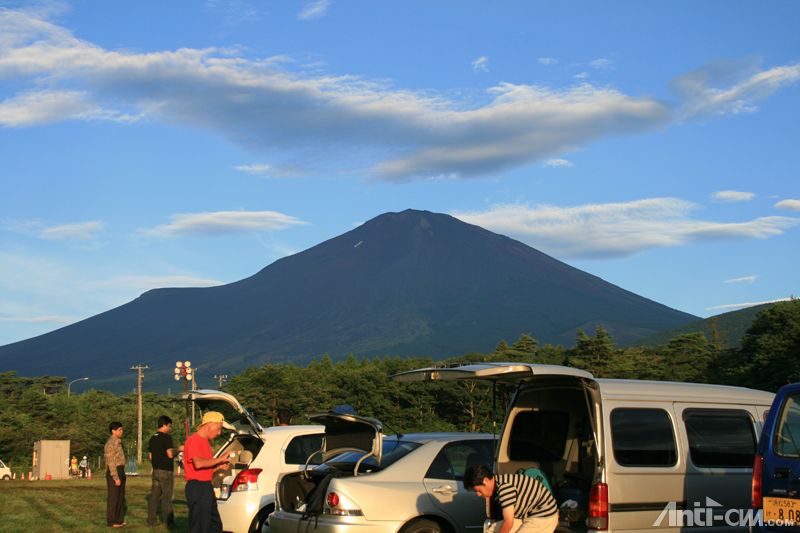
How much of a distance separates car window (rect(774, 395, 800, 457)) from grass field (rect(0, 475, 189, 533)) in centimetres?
944

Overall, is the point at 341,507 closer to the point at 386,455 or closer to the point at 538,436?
the point at 386,455

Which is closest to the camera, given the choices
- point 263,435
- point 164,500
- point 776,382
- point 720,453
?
point 720,453

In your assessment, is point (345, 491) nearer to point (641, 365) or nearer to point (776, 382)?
point (776, 382)

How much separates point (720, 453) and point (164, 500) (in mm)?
8807

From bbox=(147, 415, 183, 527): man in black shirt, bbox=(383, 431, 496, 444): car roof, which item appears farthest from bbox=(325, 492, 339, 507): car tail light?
bbox=(147, 415, 183, 527): man in black shirt

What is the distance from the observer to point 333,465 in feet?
32.1

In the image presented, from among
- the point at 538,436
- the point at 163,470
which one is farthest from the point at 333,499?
the point at 163,470

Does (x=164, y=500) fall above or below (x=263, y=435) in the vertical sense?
below

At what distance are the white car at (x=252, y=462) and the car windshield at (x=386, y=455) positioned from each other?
171cm

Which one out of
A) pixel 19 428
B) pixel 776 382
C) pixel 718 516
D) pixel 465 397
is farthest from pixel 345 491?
pixel 465 397

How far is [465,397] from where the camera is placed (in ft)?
257

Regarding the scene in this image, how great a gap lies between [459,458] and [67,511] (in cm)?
1102

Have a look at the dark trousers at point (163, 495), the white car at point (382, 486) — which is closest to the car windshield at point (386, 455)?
the white car at point (382, 486)

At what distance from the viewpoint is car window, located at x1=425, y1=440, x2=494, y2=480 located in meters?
9.66
